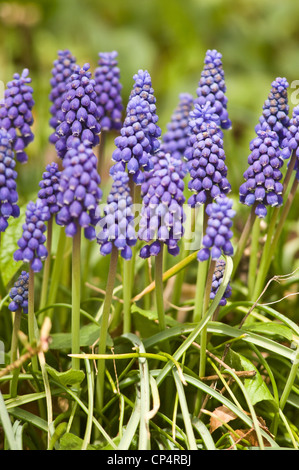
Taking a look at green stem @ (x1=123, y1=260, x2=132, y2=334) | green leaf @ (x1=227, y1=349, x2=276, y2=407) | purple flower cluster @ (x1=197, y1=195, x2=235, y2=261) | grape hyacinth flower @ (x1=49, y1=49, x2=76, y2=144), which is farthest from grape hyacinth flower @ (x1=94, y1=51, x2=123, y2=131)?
green leaf @ (x1=227, y1=349, x2=276, y2=407)

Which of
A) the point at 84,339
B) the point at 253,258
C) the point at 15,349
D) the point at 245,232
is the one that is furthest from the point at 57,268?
the point at 253,258

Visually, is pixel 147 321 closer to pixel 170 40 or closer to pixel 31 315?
pixel 31 315

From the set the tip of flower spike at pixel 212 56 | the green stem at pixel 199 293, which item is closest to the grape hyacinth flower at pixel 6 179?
the green stem at pixel 199 293

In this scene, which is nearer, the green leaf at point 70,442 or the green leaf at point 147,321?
A: the green leaf at point 70,442

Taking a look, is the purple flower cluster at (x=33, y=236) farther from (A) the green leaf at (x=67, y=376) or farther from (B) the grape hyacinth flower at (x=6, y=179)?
(A) the green leaf at (x=67, y=376)
